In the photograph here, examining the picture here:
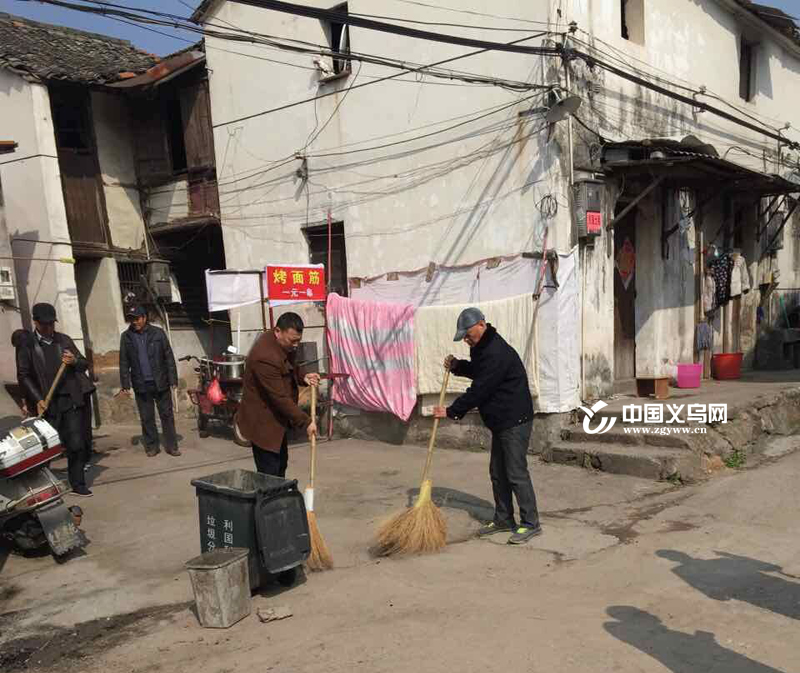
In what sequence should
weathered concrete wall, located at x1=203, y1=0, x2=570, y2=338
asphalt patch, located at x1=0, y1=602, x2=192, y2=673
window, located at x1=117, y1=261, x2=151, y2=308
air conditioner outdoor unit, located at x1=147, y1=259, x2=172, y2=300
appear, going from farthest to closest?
1. air conditioner outdoor unit, located at x1=147, y1=259, x2=172, y2=300
2. window, located at x1=117, y1=261, x2=151, y2=308
3. weathered concrete wall, located at x1=203, y1=0, x2=570, y2=338
4. asphalt patch, located at x1=0, y1=602, x2=192, y2=673

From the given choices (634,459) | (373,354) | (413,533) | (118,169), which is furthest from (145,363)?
(118,169)

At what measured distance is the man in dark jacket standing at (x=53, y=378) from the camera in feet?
21.2

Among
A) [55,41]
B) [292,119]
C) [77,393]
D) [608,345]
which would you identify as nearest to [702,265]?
[608,345]

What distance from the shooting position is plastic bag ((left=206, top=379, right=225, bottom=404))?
30.8ft

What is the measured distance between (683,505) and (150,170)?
11967 millimetres

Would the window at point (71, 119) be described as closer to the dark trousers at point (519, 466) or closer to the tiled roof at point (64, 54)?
the tiled roof at point (64, 54)

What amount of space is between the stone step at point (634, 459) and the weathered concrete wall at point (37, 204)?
8.83 meters

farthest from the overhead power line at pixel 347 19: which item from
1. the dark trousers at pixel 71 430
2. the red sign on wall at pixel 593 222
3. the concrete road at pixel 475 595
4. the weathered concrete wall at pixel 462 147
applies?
the dark trousers at pixel 71 430

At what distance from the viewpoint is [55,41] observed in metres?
12.8

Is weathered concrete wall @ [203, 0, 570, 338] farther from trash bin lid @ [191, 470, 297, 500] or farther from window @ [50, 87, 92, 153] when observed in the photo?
trash bin lid @ [191, 470, 297, 500]

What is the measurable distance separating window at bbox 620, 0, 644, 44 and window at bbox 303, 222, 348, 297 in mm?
5288

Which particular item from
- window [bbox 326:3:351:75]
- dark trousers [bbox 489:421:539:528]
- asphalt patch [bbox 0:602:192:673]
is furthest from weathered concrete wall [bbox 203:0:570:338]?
asphalt patch [bbox 0:602:192:673]

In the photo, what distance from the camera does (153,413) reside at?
28.6 feet

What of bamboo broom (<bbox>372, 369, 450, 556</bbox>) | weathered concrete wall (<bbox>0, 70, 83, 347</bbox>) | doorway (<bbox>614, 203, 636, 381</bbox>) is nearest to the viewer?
bamboo broom (<bbox>372, 369, 450, 556</bbox>)
